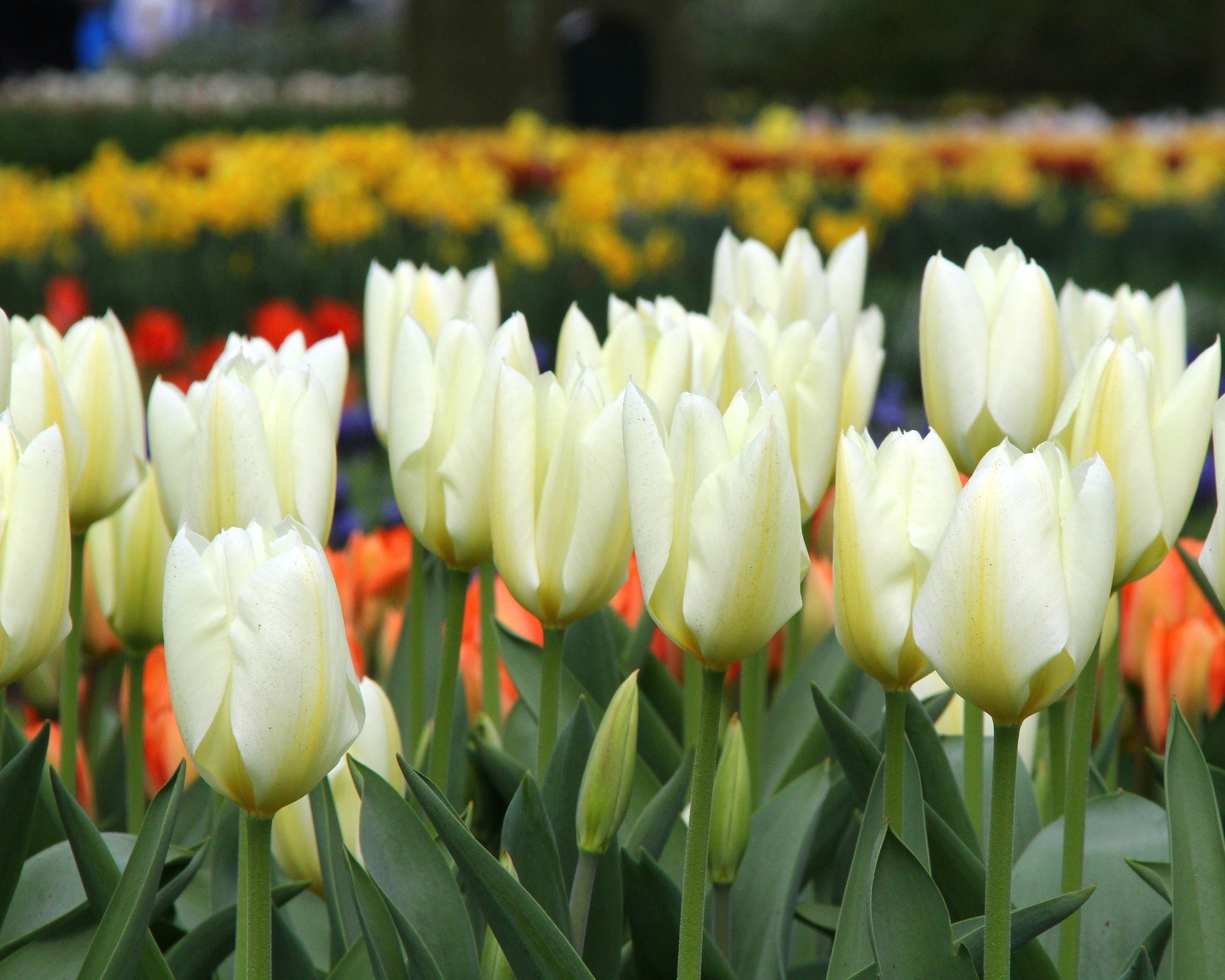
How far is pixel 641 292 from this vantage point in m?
3.94

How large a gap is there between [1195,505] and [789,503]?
8.75 ft

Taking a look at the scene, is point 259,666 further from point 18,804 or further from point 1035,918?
point 1035,918

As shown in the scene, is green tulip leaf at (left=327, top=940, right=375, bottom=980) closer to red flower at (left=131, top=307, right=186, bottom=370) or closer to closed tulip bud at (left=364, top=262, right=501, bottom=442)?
closed tulip bud at (left=364, top=262, right=501, bottom=442)

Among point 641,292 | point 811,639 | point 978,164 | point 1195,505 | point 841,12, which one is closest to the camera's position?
point 811,639

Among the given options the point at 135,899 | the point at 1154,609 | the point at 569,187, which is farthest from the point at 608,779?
the point at 569,187

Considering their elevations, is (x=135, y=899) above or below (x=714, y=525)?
below

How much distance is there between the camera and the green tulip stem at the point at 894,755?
36.1 inches

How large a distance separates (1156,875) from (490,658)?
65cm

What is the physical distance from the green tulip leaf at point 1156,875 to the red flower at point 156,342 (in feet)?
9.01

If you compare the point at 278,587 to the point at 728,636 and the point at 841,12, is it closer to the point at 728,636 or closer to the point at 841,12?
the point at 728,636

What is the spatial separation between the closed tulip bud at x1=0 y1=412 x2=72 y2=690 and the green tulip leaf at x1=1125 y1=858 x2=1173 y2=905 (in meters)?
0.75

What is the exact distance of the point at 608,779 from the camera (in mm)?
942

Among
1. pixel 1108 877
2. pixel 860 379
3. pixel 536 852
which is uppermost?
pixel 860 379

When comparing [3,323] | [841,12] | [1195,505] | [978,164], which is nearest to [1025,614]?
[3,323]
